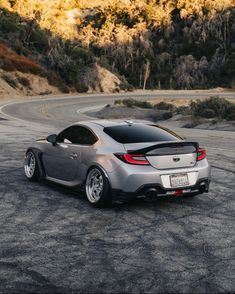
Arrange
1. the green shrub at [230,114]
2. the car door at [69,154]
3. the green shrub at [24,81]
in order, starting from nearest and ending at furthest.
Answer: the car door at [69,154]
the green shrub at [230,114]
the green shrub at [24,81]

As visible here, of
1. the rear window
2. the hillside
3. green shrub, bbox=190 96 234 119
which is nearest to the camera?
the rear window

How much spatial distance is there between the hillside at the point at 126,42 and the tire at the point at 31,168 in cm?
4974

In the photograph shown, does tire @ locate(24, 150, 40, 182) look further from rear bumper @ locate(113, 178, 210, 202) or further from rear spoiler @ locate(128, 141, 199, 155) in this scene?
rear spoiler @ locate(128, 141, 199, 155)

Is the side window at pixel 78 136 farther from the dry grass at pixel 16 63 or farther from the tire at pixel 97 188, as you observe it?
the dry grass at pixel 16 63

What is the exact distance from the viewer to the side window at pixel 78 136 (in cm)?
809

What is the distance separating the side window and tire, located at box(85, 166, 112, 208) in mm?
582

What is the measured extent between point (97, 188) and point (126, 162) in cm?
77

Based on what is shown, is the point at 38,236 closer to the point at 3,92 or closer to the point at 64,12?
the point at 3,92

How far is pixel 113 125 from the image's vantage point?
8.23 m

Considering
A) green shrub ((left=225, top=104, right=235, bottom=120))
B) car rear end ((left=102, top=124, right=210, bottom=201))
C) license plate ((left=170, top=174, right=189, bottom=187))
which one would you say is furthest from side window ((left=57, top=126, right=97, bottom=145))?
green shrub ((left=225, top=104, right=235, bottom=120))

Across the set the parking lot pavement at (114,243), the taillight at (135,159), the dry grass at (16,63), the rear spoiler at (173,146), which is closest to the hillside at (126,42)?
the dry grass at (16,63)

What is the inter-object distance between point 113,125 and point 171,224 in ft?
7.44

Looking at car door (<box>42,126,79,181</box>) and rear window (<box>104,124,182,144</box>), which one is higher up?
rear window (<box>104,124,182,144</box>)

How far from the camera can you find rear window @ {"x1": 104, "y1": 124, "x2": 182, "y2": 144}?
7711 millimetres
